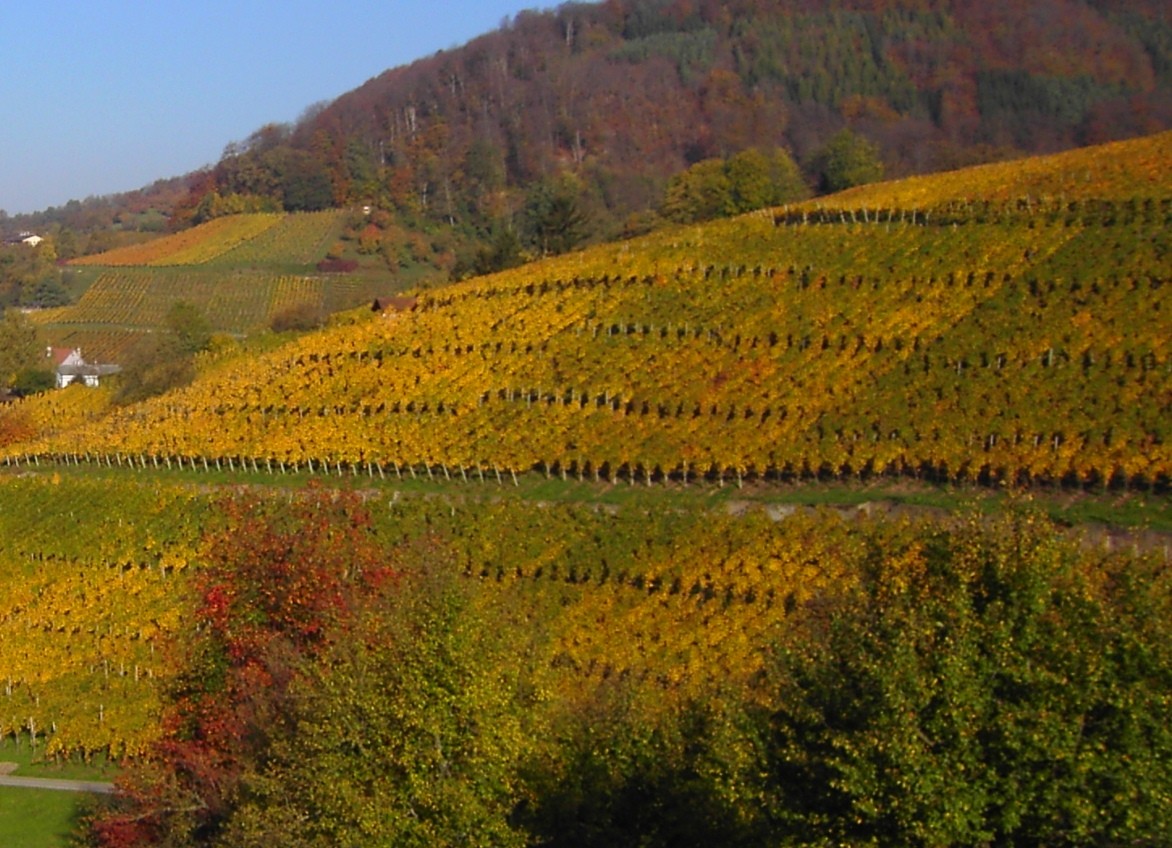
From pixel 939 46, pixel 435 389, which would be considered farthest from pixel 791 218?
pixel 939 46

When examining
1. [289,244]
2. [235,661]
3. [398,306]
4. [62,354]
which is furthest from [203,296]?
[235,661]

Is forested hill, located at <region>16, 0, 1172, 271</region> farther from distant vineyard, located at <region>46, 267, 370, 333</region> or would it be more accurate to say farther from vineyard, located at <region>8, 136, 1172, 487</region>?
vineyard, located at <region>8, 136, 1172, 487</region>

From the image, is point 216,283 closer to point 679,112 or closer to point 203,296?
point 203,296

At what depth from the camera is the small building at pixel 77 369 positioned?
6738 centimetres

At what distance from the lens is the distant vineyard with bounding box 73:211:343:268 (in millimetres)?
99562

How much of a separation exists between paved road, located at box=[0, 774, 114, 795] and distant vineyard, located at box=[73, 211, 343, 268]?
2912 inches

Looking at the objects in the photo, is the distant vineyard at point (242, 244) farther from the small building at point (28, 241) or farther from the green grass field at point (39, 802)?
the green grass field at point (39, 802)

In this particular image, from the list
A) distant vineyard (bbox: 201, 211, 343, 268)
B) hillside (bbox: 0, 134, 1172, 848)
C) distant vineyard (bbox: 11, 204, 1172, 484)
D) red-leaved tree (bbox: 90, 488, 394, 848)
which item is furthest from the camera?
distant vineyard (bbox: 201, 211, 343, 268)

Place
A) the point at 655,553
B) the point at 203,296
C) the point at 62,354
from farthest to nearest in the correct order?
the point at 203,296, the point at 62,354, the point at 655,553

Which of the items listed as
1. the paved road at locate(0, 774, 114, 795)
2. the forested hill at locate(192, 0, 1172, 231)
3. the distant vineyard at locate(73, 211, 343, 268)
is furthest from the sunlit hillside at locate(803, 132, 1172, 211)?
the distant vineyard at locate(73, 211, 343, 268)

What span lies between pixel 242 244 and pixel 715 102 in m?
45.6

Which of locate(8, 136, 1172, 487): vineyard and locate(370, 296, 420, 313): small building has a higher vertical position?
locate(370, 296, 420, 313): small building

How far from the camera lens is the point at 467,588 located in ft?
52.1

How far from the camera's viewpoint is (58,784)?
83.2 ft
